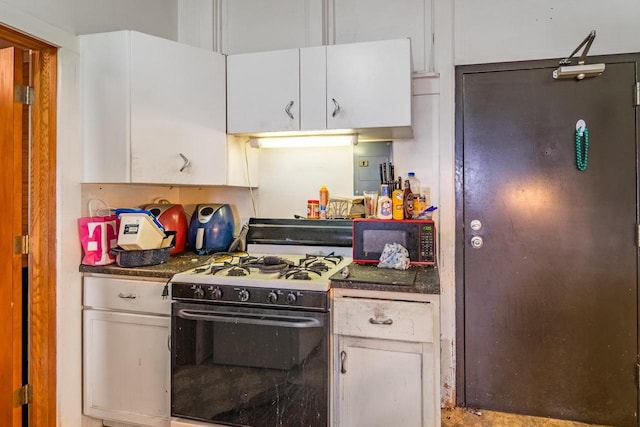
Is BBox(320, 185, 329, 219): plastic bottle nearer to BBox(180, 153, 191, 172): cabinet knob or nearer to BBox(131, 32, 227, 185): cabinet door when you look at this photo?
BBox(131, 32, 227, 185): cabinet door

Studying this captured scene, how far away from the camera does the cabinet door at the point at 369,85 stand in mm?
1962

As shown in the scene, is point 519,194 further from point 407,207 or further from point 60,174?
point 60,174

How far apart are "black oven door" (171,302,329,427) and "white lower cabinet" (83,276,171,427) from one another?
14 cm

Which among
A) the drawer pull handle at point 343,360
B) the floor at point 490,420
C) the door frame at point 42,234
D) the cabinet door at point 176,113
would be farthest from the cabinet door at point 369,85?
the floor at point 490,420

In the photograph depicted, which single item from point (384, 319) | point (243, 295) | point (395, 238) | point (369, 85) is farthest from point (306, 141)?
point (384, 319)

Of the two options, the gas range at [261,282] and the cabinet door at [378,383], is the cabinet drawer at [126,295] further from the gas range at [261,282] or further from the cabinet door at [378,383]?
the cabinet door at [378,383]

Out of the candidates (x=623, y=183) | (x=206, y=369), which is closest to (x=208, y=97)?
(x=206, y=369)

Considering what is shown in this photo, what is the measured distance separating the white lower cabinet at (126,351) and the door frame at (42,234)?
17 cm

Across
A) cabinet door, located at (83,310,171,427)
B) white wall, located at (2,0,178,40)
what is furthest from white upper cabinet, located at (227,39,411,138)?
cabinet door, located at (83,310,171,427)

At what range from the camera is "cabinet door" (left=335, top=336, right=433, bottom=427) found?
1610 millimetres

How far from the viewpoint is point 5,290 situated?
1816 mm

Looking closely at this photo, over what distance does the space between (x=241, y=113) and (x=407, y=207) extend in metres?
1.06

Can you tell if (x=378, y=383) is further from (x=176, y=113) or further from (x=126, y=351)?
(x=176, y=113)

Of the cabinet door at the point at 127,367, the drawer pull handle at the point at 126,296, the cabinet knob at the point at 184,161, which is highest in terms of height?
the cabinet knob at the point at 184,161
